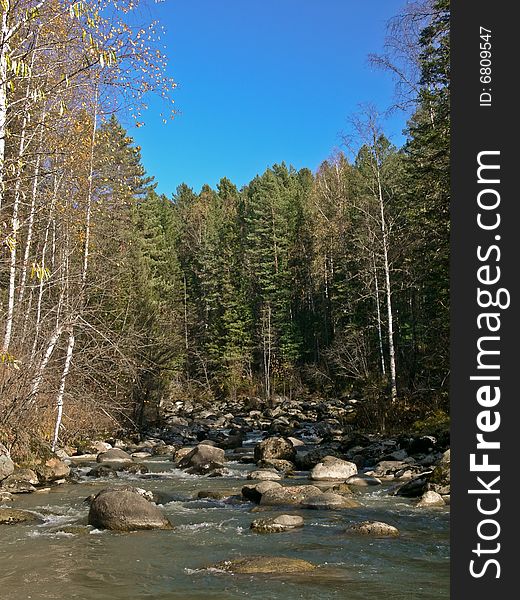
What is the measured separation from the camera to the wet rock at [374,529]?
26.7 ft

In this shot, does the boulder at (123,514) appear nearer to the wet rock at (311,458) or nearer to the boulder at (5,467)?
the boulder at (5,467)

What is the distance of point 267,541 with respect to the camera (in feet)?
26.1

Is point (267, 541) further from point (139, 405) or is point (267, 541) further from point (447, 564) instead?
point (139, 405)

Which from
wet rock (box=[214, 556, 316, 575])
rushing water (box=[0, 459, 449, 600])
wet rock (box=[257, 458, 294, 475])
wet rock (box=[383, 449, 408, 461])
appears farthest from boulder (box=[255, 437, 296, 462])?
wet rock (box=[214, 556, 316, 575])

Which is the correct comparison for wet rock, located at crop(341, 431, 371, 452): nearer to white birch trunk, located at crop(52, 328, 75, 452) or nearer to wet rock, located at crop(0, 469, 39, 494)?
white birch trunk, located at crop(52, 328, 75, 452)

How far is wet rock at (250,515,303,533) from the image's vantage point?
337 inches

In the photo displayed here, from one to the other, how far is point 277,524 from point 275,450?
7.21 meters

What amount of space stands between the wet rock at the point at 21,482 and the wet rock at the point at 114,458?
340 cm

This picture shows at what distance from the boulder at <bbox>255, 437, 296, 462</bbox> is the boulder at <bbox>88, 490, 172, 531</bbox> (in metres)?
6.93

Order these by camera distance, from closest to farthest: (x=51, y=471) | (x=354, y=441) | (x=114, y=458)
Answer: (x=51, y=471) < (x=114, y=458) < (x=354, y=441)

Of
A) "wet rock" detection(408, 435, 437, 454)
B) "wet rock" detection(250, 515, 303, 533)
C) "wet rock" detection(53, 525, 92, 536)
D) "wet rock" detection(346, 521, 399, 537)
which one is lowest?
"wet rock" detection(53, 525, 92, 536)

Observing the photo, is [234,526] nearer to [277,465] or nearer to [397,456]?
[277,465]

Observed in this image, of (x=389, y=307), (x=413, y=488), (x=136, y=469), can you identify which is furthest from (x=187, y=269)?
A: (x=413, y=488)

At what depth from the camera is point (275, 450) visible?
51.9 feet
